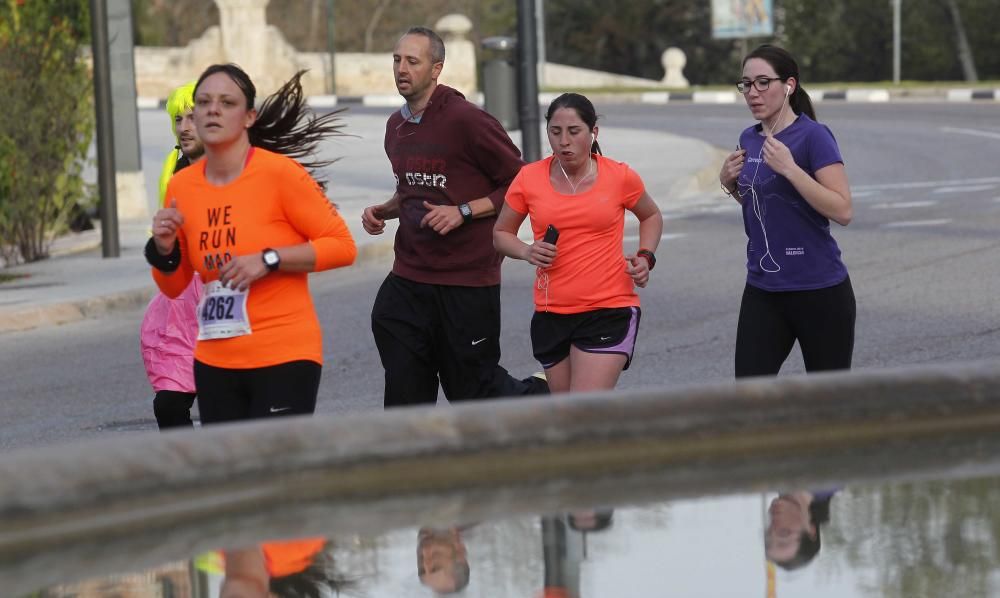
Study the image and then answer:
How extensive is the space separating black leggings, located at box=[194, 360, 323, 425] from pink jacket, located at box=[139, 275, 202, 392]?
1015 millimetres

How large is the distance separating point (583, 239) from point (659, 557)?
2.22 meters

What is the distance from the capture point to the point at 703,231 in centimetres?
1652

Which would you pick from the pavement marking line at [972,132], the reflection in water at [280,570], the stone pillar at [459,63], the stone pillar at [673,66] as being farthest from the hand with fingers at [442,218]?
the stone pillar at [673,66]

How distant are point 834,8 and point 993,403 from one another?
5436 cm

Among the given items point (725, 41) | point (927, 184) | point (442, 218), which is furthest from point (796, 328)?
point (725, 41)

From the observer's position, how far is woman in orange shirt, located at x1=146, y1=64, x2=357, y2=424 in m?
5.30

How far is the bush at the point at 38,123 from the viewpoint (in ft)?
49.2

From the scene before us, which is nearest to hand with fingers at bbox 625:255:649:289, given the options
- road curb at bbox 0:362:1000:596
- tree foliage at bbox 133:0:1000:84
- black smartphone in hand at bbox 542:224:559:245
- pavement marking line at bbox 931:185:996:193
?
black smartphone in hand at bbox 542:224:559:245

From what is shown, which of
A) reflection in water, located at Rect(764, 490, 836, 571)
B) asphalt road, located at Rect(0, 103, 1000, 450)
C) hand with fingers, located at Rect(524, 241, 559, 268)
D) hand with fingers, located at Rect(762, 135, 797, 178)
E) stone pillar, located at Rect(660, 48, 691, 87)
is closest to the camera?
reflection in water, located at Rect(764, 490, 836, 571)

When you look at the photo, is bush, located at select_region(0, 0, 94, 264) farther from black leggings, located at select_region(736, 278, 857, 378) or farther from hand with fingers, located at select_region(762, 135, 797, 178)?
hand with fingers, located at select_region(762, 135, 797, 178)

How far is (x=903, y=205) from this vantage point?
60.1ft

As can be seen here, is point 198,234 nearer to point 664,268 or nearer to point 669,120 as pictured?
point 664,268

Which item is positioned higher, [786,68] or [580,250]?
[786,68]

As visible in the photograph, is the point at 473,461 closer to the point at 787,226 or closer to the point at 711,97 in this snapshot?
the point at 787,226
